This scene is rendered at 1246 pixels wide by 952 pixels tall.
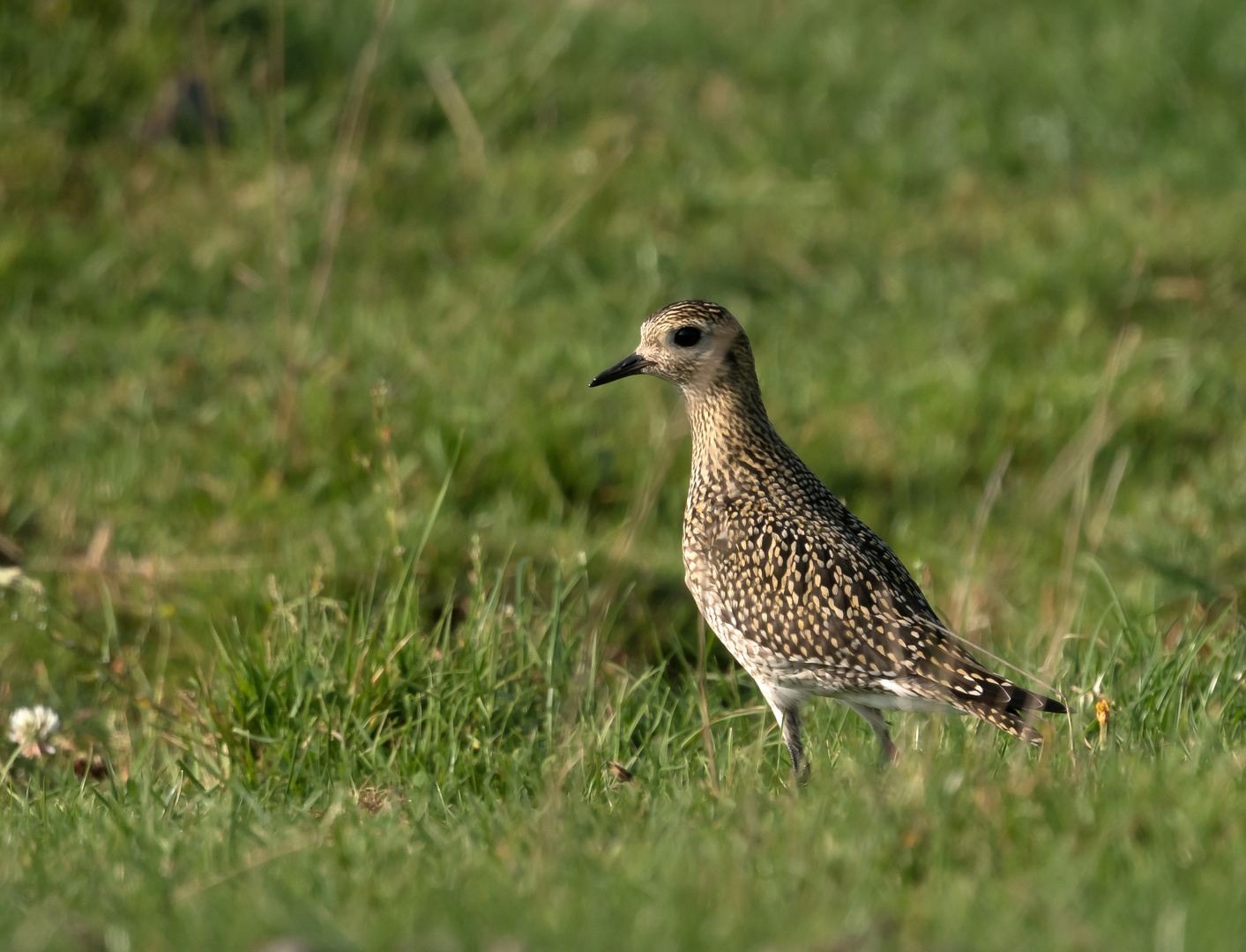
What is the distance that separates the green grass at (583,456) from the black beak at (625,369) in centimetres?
57

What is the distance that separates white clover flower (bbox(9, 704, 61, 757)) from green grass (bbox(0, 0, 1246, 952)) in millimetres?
157

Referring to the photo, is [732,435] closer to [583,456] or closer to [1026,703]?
[1026,703]

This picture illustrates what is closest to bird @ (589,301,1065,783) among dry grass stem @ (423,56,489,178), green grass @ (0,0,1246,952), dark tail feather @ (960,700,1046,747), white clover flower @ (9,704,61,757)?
dark tail feather @ (960,700,1046,747)

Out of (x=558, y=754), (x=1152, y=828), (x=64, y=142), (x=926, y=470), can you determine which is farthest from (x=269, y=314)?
(x=1152, y=828)

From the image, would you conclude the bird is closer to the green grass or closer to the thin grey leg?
the thin grey leg

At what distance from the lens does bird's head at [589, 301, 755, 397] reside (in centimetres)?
583

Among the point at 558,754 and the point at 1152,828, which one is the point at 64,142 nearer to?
the point at 558,754

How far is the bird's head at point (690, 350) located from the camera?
229 inches

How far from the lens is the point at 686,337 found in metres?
5.87

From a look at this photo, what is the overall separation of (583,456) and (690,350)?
2505mm

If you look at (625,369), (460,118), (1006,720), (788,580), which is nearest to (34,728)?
(625,369)

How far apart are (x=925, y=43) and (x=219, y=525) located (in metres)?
7.86

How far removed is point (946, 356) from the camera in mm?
9484

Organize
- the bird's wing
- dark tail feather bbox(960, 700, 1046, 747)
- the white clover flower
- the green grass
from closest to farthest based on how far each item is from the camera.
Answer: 1. the green grass
2. dark tail feather bbox(960, 700, 1046, 747)
3. the bird's wing
4. the white clover flower
